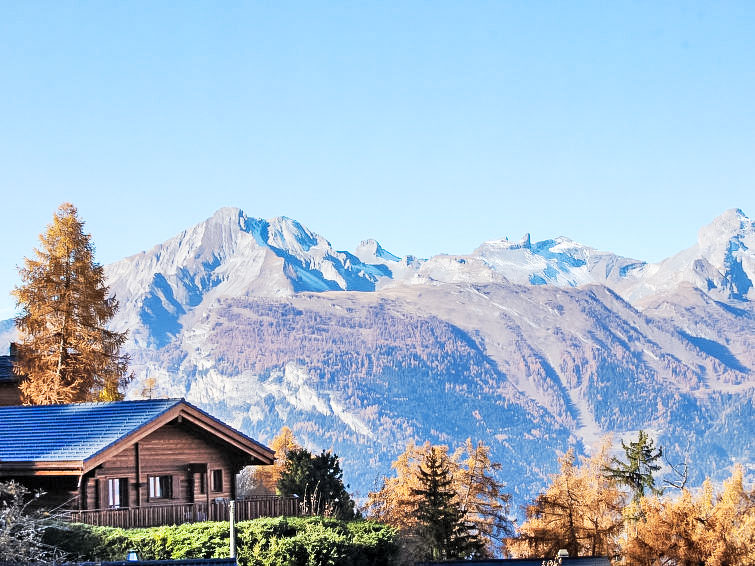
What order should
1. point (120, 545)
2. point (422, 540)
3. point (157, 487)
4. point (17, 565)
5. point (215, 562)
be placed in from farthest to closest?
point (422, 540), point (157, 487), point (120, 545), point (215, 562), point (17, 565)

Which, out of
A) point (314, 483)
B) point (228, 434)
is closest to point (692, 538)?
point (314, 483)

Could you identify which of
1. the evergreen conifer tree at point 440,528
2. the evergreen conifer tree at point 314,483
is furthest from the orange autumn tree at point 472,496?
the evergreen conifer tree at point 314,483

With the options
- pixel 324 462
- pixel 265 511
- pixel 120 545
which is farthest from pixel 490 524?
pixel 120 545

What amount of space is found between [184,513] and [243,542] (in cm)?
413

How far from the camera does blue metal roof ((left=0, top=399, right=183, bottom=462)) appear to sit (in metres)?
35.3

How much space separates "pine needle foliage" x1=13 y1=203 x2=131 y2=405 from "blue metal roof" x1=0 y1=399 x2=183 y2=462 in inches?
843

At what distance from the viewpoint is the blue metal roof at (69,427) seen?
116ft

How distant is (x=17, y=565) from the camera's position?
22.1 meters

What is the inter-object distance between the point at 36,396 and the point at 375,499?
145 ft

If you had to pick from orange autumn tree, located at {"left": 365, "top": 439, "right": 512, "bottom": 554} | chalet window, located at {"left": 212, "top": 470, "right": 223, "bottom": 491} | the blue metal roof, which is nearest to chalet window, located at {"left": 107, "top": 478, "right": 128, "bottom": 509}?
the blue metal roof

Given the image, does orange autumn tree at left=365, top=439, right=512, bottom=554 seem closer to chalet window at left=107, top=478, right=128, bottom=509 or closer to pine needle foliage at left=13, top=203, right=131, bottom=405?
pine needle foliage at left=13, top=203, right=131, bottom=405

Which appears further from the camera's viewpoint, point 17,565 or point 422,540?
point 422,540

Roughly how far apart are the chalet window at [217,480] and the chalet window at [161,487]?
186cm

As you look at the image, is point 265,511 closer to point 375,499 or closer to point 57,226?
point 57,226
